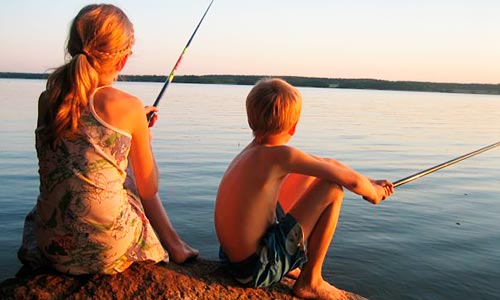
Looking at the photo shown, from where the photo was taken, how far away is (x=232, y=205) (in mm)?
2824

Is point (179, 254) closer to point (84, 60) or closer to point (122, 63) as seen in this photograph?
point (122, 63)

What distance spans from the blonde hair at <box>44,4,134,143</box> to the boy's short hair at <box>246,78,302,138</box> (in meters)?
0.67

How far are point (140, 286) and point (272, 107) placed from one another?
1084 millimetres

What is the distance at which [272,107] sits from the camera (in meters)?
2.75

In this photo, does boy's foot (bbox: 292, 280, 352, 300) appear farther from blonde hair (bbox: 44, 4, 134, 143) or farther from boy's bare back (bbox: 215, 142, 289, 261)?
blonde hair (bbox: 44, 4, 134, 143)

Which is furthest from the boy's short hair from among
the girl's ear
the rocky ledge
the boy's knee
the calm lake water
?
the calm lake water

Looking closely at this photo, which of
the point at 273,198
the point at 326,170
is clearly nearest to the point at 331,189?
the point at 326,170

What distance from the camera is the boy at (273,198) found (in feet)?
9.02

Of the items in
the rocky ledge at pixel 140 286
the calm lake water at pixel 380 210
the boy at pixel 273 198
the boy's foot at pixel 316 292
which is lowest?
the calm lake water at pixel 380 210

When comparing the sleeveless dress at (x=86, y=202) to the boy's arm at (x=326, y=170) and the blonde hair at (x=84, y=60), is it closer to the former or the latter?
the blonde hair at (x=84, y=60)

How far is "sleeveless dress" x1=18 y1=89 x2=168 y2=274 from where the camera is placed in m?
2.48

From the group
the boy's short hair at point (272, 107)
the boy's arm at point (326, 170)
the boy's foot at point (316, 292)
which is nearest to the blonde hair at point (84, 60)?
the boy's short hair at point (272, 107)

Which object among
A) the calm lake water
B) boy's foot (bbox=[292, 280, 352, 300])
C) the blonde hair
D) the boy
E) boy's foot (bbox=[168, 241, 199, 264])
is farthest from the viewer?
the calm lake water

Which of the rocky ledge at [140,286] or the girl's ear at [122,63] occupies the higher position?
the girl's ear at [122,63]
